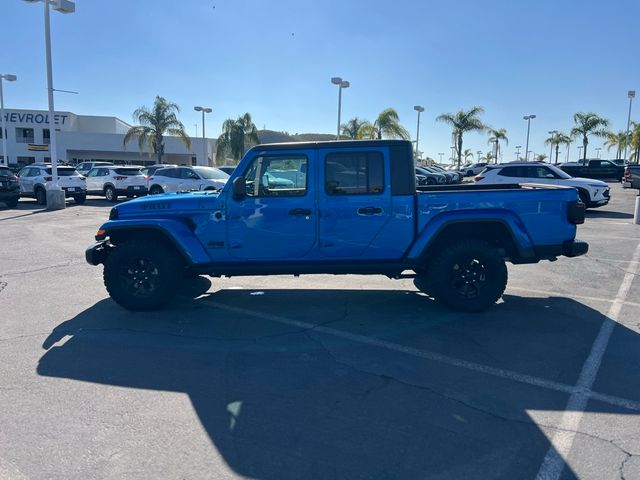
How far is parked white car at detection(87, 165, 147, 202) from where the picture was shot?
2214cm

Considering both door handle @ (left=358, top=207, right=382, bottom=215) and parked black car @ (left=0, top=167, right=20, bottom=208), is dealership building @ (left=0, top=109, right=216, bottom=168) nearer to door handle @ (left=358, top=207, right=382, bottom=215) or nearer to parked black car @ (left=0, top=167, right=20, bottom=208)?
parked black car @ (left=0, top=167, right=20, bottom=208)

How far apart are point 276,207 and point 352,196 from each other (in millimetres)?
909

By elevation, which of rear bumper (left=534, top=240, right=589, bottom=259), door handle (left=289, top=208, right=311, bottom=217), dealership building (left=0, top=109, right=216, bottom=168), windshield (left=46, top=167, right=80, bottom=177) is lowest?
rear bumper (left=534, top=240, right=589, bottom=259)

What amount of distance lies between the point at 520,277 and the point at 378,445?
5.59m

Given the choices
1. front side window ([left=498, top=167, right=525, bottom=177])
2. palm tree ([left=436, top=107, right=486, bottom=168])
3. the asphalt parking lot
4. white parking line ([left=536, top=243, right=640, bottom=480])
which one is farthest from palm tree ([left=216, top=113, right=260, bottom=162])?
white parking line ([left=536, top=243, right=640, bottom=480])

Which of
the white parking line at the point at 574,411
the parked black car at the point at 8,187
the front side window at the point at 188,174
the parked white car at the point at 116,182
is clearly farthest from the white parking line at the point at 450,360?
the parked white car at the point at 116,182

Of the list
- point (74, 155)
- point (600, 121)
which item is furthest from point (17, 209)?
point (600, 121)

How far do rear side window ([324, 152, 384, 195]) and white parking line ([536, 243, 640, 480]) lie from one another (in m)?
2.87

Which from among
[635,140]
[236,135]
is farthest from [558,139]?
[236,135]

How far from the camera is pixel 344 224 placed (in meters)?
5.71

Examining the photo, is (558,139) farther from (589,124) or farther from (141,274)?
(141,274)

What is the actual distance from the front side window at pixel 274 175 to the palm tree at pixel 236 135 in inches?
1603

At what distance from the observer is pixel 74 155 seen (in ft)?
189

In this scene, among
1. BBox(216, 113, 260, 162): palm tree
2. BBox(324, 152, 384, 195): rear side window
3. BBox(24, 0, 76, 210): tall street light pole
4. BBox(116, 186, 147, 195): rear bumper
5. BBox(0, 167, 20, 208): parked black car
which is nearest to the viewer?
BBox(324, 152, 384, 195): rear side window
